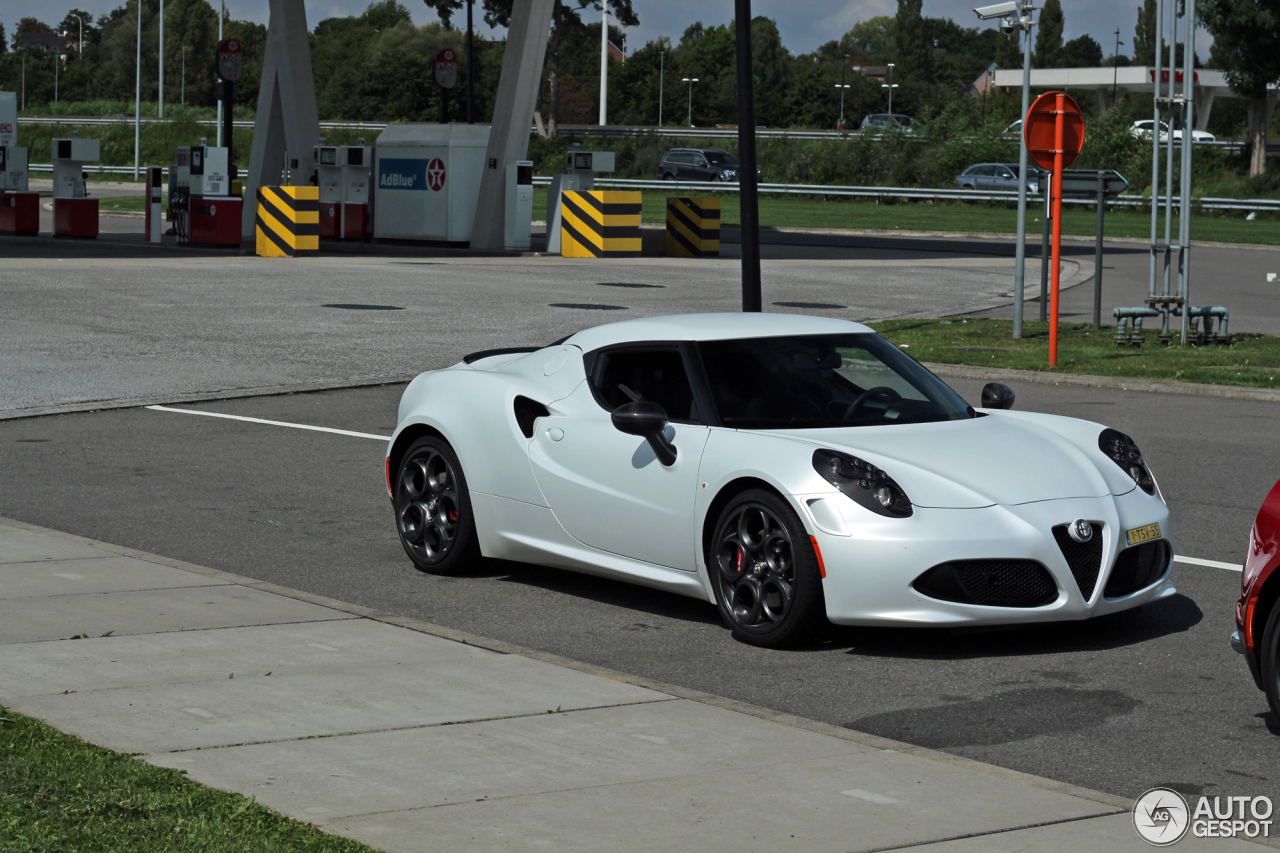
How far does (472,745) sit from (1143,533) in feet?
10.1

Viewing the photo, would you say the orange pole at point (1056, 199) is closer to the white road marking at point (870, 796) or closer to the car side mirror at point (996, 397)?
the car side mirror at point (996, 397)

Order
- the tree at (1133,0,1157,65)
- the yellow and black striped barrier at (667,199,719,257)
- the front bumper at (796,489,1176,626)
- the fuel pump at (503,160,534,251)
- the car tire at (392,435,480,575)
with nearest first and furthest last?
1. the front bumper at (796,489,1176,626)
2. the car tire at (392,435,480,575)
3. the fuel pump at (503,160,534,251)
4. the yellow and black striped barrier at (667,199,719,257)
5. the tree at (1133,0,1157,65)

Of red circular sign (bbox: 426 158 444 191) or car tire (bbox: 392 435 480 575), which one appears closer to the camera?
car tire (bbox: 392 435 480 575)

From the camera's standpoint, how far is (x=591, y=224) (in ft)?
110

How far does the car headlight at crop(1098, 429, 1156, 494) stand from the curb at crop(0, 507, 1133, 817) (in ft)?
7.40

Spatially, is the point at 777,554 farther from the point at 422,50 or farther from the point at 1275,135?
the point at 422,50

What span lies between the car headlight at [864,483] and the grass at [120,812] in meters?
2.91

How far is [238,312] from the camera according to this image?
68.0ft

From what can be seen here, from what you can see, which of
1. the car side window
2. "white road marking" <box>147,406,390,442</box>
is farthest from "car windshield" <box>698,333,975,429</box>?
"white road marking" <box>147,406,390,442</box>

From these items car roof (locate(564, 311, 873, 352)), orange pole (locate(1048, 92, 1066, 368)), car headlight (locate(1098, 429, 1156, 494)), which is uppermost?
orange pole (locate(1048, 92, 1066, 368))

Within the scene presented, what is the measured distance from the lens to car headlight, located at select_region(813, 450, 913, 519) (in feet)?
21.7

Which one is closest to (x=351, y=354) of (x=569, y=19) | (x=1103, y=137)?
(x=1103, y=137)

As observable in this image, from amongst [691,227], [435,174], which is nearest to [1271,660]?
[691,227]
